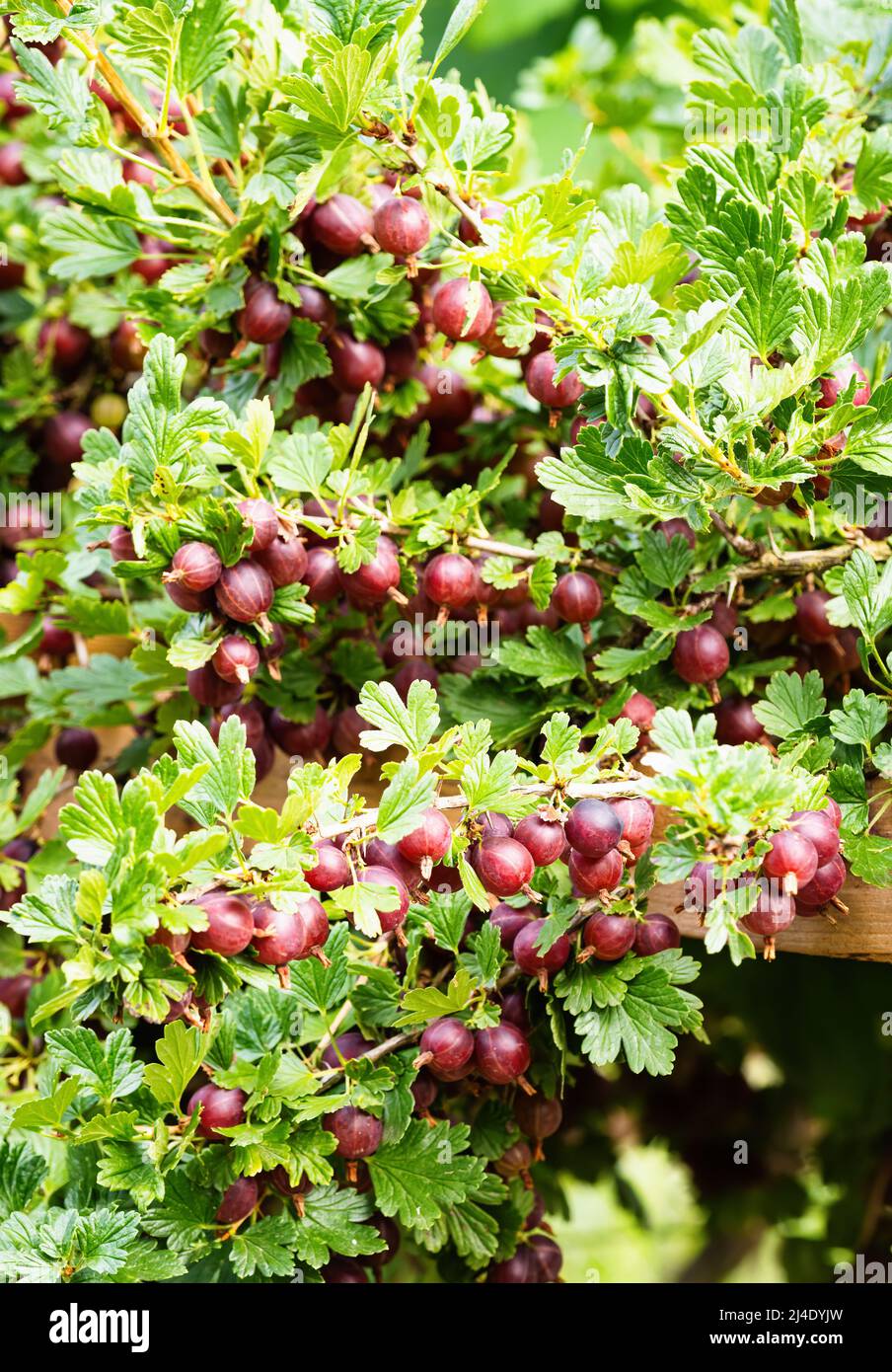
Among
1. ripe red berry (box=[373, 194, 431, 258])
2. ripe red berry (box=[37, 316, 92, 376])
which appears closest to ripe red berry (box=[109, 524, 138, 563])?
ripe red berry (box=[373, 194, 431, 258])

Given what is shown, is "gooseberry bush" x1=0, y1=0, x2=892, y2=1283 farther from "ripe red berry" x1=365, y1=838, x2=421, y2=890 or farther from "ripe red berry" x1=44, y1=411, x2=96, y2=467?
"ripe red berry" x1=44, y1=411, x2=96, y2=467

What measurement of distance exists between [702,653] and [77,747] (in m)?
0.51

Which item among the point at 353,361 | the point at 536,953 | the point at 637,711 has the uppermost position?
the point at 353,361

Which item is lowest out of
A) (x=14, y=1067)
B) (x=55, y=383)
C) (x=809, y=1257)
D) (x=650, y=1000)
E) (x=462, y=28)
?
(x=809, y=1257)

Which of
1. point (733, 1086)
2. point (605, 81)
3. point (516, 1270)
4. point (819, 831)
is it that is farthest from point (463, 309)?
point (733, 1086)

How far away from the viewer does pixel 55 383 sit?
1.18 meters

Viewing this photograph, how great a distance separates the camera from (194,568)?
27.4 inches

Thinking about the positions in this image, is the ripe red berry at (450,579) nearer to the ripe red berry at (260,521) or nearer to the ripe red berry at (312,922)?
the ripe red berry at (260,521)

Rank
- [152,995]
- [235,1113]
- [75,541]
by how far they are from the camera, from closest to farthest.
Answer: [152,995]
[235,1113]
[75,541]

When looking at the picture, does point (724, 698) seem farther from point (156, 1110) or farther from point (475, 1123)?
point (156, 1110)

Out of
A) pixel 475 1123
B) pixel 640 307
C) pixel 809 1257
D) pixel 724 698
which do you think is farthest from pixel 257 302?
pixel 809 1257

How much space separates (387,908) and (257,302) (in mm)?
413

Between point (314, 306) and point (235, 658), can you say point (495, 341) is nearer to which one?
point (314, 306)

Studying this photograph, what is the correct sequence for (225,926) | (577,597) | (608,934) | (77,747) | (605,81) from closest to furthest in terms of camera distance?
1. (225,926)
2. (608,934)
3. (577,597)
4. (77,747)
5. (605,81)
